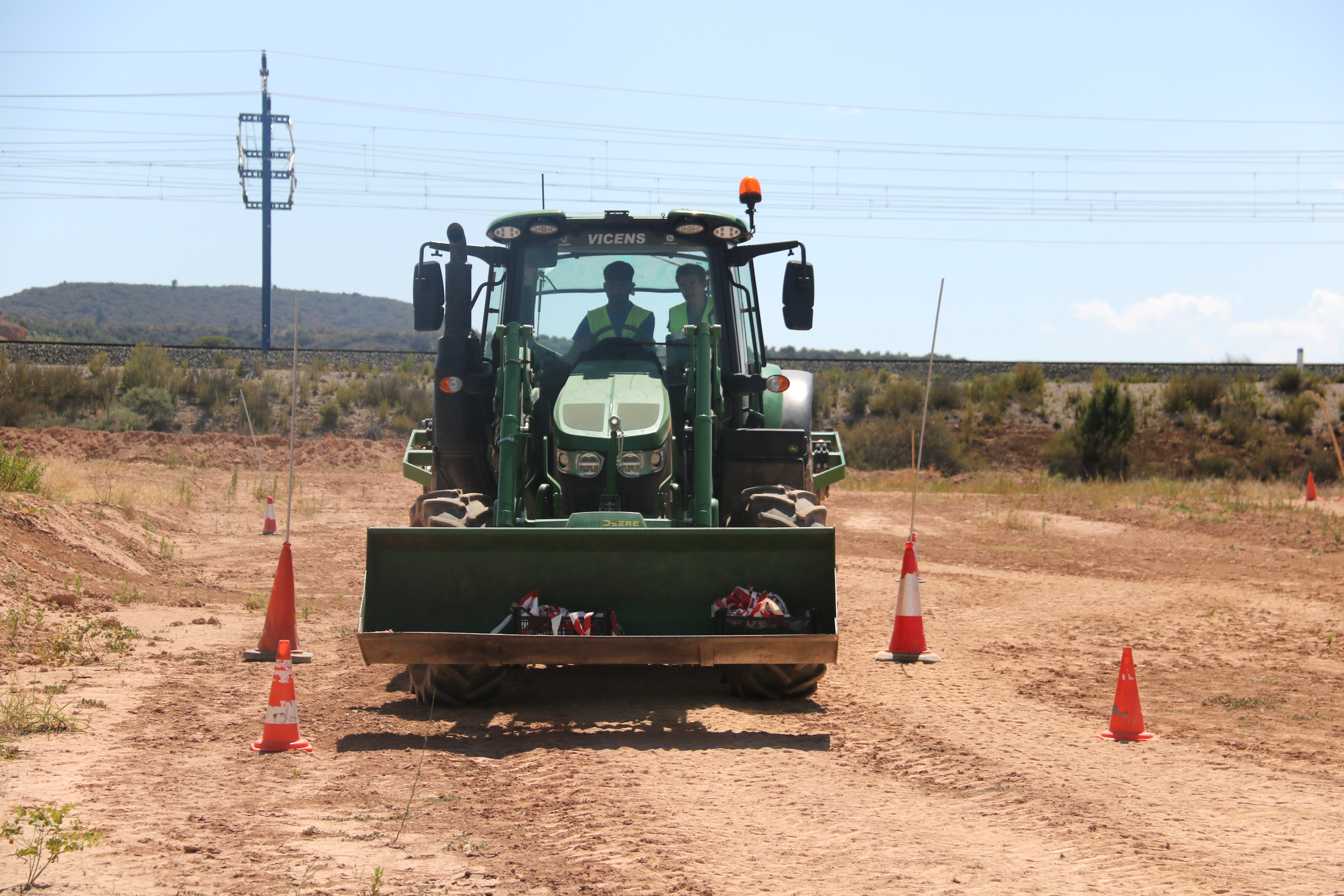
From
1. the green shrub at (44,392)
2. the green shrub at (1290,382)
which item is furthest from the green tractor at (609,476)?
the green shrub at (1290,382)

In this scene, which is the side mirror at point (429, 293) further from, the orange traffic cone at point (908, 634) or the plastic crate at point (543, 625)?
the orange traffic cone at point (908, 634)

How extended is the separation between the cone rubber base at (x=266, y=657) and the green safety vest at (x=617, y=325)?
3.03m

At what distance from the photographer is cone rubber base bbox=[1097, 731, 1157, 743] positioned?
244 inches

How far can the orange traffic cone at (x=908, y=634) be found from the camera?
8273 millimetres

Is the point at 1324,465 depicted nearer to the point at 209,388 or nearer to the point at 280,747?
the point at 209,388

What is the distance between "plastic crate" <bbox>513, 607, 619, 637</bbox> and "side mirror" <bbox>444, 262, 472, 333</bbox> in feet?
8.14

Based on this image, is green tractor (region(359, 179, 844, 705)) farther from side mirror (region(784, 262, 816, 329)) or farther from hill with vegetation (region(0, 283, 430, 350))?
hill with vegetation (region(0, 283, 430, 350))

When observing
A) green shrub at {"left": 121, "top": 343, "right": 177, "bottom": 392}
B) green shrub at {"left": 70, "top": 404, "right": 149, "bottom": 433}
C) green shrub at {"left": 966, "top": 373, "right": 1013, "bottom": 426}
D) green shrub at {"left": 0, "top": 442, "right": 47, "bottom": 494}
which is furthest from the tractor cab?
green shrub at {"left": 966, "top": 373, "right": 1013, "bottom": 426}

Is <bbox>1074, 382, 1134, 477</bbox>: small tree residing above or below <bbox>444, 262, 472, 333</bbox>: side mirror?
below

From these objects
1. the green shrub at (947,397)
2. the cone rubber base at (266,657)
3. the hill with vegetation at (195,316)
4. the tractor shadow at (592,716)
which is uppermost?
the hill with vegetation at (195,316)

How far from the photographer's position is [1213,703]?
7164 millimetres

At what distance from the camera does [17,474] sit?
13.5 meters

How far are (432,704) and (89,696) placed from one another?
7.13 feet

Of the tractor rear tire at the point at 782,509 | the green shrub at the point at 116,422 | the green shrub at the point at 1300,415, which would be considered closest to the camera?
the tractor rear tire at the point at 782,509
